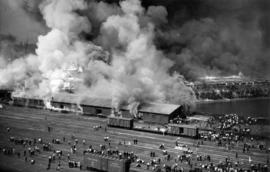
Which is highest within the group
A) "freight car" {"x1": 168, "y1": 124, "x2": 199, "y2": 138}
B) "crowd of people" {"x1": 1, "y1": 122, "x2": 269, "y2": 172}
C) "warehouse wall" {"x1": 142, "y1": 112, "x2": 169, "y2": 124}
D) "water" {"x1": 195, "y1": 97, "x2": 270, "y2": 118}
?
"water" {"x1": 195, "y1": 97, "x2": 270, "y2": 118}

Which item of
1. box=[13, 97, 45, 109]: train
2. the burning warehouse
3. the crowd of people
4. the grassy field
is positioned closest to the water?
the burning warehouse

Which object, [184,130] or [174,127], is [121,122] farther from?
[184,130]

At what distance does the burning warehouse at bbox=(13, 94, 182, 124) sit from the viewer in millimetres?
70062

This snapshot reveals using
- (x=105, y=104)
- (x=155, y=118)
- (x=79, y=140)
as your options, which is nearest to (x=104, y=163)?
(x=79, y=140)

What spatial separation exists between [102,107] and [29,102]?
28824 millimetres

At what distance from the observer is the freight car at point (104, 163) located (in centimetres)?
3897

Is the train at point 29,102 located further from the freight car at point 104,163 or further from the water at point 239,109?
the water at point 239,109

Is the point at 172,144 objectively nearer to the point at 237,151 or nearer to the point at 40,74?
the point at 237,151

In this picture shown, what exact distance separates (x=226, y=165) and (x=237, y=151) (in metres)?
9.41

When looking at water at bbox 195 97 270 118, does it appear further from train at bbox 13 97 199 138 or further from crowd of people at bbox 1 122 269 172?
crowd of people at bbox 1 122 269 172

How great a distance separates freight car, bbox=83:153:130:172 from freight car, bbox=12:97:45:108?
54170 millimetres

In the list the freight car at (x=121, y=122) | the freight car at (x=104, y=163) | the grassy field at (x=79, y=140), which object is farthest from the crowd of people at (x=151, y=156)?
the freight car at (x=121, y=122)

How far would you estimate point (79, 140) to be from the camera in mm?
57250

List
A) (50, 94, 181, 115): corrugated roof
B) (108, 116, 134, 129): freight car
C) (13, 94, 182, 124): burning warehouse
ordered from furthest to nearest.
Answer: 1. (50, 94, 181, 115): corrugated roof
2. (13, 94, 182, 124): burning warehouse
3. (108, 116, 134, 129): freight car
